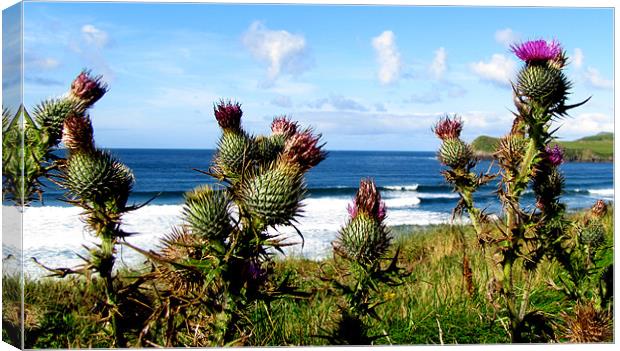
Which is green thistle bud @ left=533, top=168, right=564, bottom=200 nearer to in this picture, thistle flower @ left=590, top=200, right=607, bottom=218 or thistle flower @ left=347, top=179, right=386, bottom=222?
thistle flower @ left=590, top=200, right=607, bottom=218

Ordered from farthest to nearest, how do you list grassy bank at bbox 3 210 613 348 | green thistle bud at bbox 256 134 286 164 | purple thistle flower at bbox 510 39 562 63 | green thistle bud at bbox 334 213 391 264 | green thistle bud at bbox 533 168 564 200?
grassy bank at bbox 3 210 613 348, purple thistle flower at bbox 510 39 562 63, green thistle bud at bbox 533 168 564 200, green thistle bud at bbox 256 134 286 164, green thistle bud at bbox 334 213 391 264

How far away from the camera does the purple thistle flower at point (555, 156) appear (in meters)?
3.60

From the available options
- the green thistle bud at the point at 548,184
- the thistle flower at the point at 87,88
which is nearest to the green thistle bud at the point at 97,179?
the thistle flower at the point at 87,88

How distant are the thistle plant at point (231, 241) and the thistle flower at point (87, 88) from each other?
696 millimetres

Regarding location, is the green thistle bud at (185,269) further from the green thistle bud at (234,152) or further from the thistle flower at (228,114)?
the thistle flower at (228,114)

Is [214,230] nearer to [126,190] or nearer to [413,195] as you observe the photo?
[126,190]

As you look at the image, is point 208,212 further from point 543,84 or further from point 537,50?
point 537,50

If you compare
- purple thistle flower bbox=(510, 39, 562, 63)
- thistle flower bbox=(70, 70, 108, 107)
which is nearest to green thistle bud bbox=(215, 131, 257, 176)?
thistle flower bbox=(70, 70, 108, 107)

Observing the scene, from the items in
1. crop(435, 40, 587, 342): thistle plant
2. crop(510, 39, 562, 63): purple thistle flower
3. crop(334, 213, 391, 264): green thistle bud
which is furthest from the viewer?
crop(510, 39, 562, 63): purple thistle flower

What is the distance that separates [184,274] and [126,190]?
0.49 metres

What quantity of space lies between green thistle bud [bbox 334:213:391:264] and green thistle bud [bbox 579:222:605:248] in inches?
64.9

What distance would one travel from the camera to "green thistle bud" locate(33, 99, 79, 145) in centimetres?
283

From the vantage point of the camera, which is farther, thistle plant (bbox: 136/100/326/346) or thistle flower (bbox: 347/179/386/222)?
thistle flower (bbox: 347/179/386/222)

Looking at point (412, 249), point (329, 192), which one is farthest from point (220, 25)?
point (329, 192)
